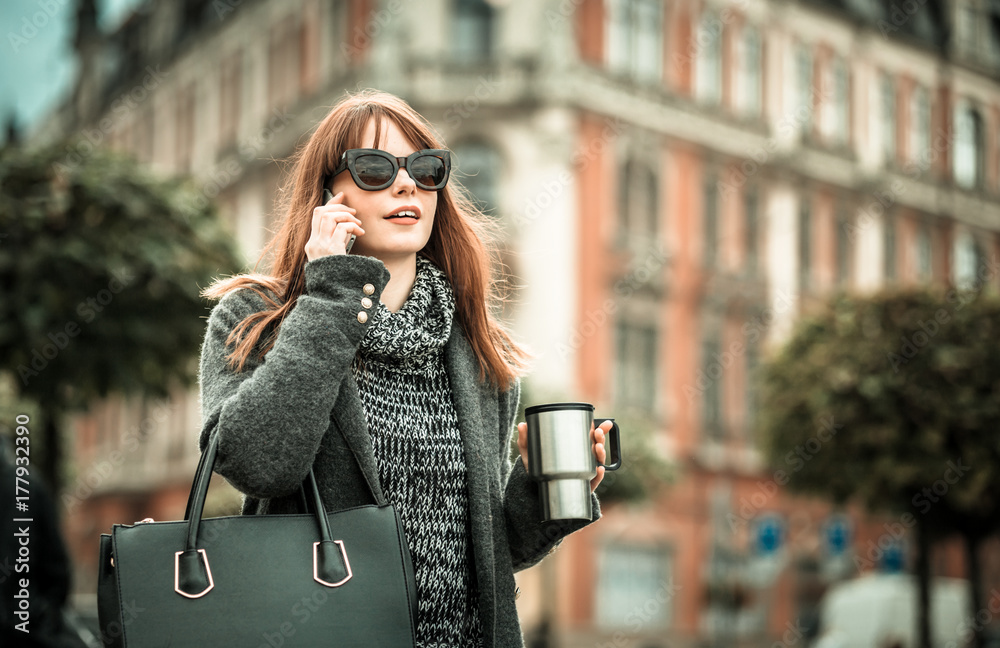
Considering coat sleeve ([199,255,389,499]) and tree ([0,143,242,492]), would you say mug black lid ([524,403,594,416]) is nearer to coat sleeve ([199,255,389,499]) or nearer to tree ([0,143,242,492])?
coat sleeve ([199,255,389,499])

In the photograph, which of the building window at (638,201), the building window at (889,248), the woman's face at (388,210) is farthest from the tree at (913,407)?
the building window at (889,248)

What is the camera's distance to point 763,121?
31.1 metres

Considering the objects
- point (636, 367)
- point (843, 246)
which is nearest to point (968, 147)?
point (843, 246)

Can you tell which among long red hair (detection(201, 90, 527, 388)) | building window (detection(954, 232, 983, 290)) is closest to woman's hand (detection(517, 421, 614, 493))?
long red hair (detection(201, 90, 527, 388))

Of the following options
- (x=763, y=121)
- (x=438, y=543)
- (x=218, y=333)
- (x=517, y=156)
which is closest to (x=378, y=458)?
(x=438, y=543)

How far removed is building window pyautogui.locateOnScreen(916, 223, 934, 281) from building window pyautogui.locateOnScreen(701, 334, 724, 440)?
8.50 meters

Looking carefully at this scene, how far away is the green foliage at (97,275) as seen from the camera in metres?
9.44

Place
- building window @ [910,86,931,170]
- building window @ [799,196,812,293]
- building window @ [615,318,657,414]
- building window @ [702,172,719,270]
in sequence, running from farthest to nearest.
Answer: building window @ [910,86,931,170] < building window @ [799,196,812,293] < building window @ [702,172,719,270] < building window @ [615,318,657,414]

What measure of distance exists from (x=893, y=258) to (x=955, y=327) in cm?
1982

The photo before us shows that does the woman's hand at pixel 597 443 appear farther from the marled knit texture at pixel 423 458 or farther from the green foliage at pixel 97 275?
the green foliage at pixel 97 275

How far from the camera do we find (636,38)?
2864cm

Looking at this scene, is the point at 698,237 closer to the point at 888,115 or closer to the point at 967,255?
the point at 888,115

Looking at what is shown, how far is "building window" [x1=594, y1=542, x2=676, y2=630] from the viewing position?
26047 millimetres

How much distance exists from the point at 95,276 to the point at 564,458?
752cm
